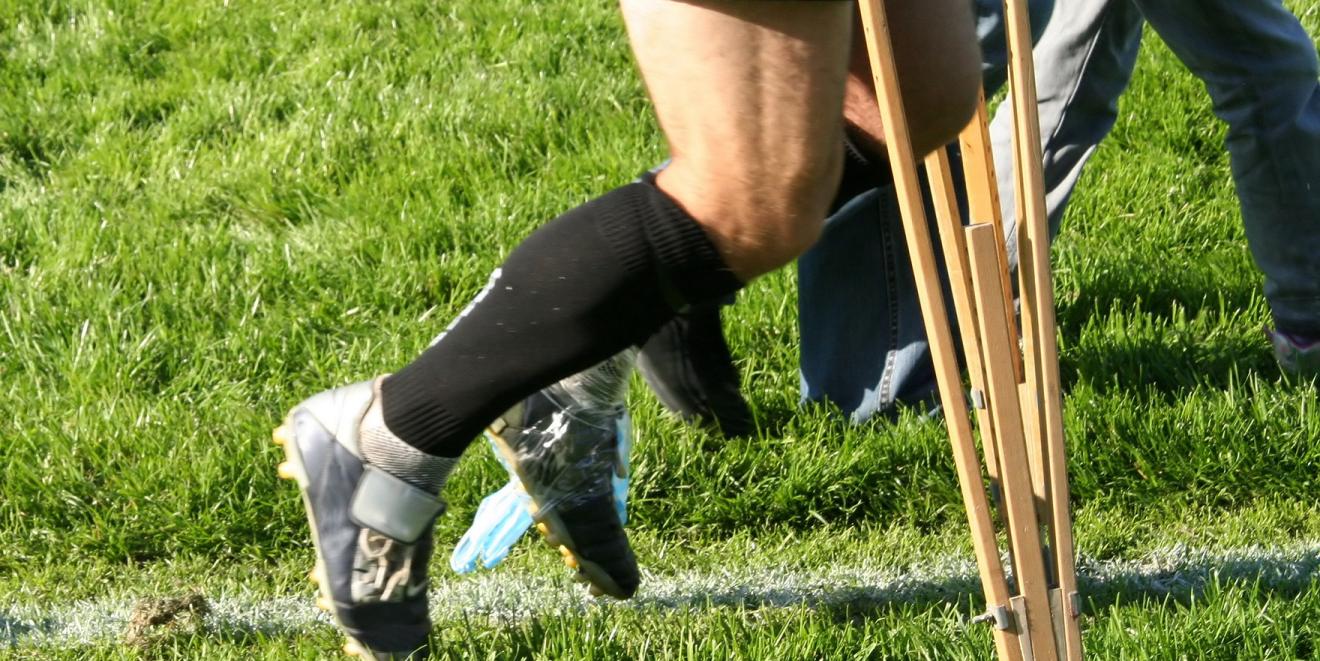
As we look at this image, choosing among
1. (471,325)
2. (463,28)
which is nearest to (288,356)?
(471,325)

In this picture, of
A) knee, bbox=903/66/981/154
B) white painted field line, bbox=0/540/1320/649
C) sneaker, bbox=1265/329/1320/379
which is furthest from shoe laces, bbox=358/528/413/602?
sneaker, bbox=1265/329/1320/379

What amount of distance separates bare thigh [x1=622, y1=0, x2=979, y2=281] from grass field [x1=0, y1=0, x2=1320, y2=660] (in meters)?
0.82

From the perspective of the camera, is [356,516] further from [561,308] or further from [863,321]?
[863,321]

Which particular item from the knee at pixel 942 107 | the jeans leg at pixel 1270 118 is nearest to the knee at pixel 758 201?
the knee at pixel 942 107

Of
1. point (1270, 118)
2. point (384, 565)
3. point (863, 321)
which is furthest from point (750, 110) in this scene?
point (1270, 118)

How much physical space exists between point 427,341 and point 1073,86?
1.61 meters

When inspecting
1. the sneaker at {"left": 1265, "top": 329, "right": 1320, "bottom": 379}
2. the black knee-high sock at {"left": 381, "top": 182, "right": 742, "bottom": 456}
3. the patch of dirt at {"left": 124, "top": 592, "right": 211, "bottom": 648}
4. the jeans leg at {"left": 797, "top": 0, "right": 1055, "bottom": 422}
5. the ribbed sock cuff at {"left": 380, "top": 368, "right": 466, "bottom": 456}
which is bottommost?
the sneaker at {"left": 1265, "top": 329, "right": 1320, "bottom": 379}

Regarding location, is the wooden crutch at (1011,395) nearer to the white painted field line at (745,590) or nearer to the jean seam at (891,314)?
the white painted field line at (745,590)

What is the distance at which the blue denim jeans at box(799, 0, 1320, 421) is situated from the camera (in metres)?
3.35

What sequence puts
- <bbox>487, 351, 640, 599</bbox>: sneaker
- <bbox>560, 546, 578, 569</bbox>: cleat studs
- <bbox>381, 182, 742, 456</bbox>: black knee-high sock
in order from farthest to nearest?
<bbox>560, 546, 578, 569</bbox>: cleat studs < <bbox>487, 351, 640, 599</bbox>: sneaker < <bbox>381, 182, 742, 456</bbox>: black knee-high sock

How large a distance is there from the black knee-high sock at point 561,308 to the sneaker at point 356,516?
0.10 meters

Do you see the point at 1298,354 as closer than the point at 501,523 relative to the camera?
No

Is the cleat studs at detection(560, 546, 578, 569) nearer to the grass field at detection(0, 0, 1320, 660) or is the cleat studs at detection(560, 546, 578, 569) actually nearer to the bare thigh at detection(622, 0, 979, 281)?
the grass field at detection(0, 0, 1320, 660)

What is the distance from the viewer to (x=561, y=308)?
2.23 meters
